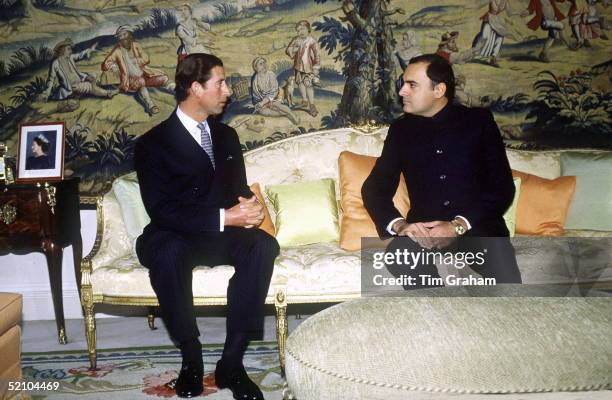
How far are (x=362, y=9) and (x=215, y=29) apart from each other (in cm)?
112

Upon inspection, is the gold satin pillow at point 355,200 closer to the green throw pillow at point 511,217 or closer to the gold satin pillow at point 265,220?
the gold satin pillow at point 265,220

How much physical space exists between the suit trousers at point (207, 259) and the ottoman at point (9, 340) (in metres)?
0.77

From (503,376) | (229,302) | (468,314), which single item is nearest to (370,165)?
(229,302)

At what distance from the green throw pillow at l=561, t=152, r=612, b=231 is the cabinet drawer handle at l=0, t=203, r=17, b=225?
3739 mm

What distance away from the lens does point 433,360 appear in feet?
6.60

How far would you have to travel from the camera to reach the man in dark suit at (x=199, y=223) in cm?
339

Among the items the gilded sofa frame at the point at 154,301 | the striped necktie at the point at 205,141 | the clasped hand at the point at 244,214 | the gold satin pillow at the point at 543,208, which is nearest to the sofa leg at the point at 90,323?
the gilded sofa frame at the point at 154,301

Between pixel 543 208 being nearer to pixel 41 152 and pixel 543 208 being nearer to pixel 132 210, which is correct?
pixel 132 210

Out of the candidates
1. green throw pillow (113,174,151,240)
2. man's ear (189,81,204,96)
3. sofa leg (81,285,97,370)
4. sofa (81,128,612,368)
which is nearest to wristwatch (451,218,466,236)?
sofa (81,128,612,368)

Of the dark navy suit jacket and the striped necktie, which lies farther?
the striped necktie

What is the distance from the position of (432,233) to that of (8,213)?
9.13ft

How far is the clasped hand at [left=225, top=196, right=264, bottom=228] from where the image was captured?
3658mm

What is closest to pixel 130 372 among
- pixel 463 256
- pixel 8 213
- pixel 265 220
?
pixel 265 220

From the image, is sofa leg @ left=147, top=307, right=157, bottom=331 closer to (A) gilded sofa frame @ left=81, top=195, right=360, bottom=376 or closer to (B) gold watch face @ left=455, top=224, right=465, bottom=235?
(A) gilded sofa frame @ left=81, top=195, right=360, bottom=376
